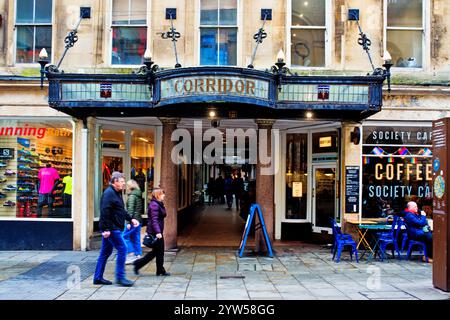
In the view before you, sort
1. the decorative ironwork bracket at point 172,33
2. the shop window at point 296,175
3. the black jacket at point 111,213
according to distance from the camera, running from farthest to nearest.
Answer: the shop window at point 296,175 → the decorative ironwork bracket at point 172,33 → the black jacket at point 111,213

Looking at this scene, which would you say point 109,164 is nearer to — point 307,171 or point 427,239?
point 307,171

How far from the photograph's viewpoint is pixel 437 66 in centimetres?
1204

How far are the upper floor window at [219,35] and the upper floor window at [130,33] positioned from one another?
1506mm

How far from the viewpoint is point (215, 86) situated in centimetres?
959

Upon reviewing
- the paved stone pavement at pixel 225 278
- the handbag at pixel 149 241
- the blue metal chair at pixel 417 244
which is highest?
the handbag at pixel 149 241

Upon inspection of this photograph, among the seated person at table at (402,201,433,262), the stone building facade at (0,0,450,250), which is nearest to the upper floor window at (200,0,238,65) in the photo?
the stone building facade at (0,0,450,250)

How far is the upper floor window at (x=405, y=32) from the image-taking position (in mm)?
12219

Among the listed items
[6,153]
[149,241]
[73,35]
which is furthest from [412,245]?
[6,153]

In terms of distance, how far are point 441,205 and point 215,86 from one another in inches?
186

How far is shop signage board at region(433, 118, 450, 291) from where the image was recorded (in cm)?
774

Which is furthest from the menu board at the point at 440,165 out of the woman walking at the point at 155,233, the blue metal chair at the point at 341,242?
the woman walking at the point at 155,233

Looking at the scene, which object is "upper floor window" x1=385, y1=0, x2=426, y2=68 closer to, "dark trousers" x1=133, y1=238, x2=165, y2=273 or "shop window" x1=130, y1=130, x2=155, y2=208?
"shop window" x1=130, y1=130, x2=155, y2=208

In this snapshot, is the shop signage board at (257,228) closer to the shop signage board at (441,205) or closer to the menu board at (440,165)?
the shop signage board at (441,205)

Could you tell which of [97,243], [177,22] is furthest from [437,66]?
[97,243]
